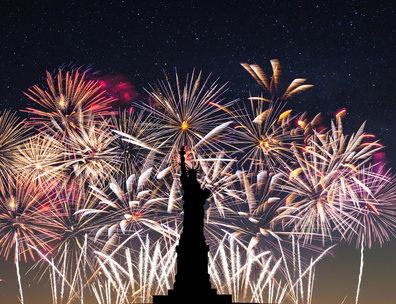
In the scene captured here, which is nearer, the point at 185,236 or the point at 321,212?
the point at 185,236

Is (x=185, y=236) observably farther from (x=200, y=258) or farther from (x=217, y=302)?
(x=217, y=302)

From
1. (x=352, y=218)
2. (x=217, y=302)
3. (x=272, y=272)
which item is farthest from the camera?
(x=272, y=272)

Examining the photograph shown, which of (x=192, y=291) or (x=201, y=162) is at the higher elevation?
(x=201, y=162)

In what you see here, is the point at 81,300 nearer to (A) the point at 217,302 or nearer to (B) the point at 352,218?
(A) the point at 217,302

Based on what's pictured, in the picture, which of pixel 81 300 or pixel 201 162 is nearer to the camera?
pixel 201 162

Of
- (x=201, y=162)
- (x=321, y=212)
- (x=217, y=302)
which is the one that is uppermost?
(x=201, y=162)

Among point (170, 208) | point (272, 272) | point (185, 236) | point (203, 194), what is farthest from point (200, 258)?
point (272, 272)

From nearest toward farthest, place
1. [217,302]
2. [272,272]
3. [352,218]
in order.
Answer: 1. [217,302]
2. [352,218]
3. [272,272]

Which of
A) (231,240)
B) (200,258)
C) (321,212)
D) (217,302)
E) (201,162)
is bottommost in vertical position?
(217,302)

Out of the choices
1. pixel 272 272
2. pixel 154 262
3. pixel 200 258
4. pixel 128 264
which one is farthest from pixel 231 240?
pixel 200 258
